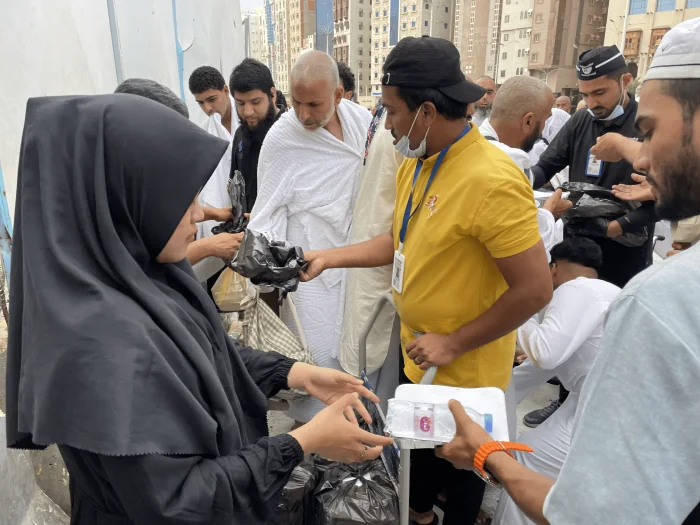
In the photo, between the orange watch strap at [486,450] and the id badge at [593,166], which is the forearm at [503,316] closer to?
the orange watch strap at [486,450]

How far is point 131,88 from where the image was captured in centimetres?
182

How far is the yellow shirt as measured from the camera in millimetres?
1572

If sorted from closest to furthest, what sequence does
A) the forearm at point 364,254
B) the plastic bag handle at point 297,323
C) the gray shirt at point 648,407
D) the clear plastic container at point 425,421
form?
1. the gray shirt at point 648,407
2. the clear plastic container at point 425,421
3. the forearm at point 364,254
4. the plastic bag handle at point 297,323

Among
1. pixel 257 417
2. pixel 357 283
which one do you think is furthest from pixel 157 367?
pixel 357 283

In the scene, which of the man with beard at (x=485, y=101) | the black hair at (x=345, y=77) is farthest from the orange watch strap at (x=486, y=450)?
the man with beard at (x=485, y=101)

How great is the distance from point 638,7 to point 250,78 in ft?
80.5

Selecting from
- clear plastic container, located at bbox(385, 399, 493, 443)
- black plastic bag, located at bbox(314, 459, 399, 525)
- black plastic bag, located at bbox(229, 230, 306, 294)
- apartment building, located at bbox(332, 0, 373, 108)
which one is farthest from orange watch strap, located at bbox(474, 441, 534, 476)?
apartment building, located at bbox(332, 0, 373, 108)

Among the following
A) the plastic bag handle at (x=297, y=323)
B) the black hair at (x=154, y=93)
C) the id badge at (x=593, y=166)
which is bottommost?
the plastic bag handle at (x=297, y=323)

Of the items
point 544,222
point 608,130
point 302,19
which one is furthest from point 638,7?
point 302,19

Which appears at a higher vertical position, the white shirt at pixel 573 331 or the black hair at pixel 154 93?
the black hair at pixel 154 93

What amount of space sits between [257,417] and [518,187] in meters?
1.06

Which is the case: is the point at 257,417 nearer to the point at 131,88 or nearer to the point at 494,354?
the point at 494,354

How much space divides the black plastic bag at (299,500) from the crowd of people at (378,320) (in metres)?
0.48

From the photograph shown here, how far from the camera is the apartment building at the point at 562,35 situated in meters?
25.8
